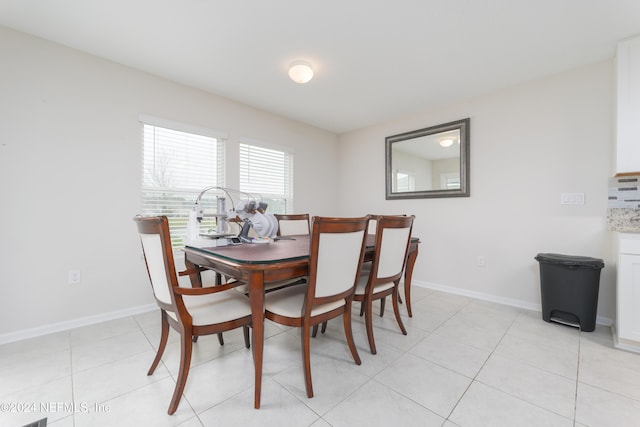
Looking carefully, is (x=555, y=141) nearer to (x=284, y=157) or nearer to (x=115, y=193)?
(x=284, y=157)

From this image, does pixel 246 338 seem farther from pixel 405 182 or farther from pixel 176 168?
pixel 405 182

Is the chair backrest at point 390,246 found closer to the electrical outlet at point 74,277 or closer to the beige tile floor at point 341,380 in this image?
the beige tile floor at point 341,380

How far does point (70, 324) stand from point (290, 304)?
214 cm

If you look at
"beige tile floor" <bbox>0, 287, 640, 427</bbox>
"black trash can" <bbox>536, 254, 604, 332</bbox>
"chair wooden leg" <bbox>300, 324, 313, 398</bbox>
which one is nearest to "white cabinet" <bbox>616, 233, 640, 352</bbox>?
"beige tile floor" <bbox>0, 287, 640, 427</bbox>

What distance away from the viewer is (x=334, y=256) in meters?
1.50

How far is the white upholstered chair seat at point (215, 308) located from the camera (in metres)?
1.43

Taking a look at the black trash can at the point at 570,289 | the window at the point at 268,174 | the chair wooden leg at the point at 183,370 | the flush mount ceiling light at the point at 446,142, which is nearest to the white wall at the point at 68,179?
the window at the point at 268,174

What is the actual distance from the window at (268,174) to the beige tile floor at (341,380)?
1.92 metres

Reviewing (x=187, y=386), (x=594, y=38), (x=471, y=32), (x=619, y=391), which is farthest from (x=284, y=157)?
(x=619, y=391)

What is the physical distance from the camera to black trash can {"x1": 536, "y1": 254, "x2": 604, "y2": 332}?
7.32 ft

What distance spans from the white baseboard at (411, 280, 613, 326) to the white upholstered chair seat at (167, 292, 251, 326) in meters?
2.74

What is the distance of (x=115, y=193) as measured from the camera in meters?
2.52

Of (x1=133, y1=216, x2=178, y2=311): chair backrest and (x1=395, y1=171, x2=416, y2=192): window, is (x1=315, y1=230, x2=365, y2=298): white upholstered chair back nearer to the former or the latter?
(x1=133, y1=216, x2=178, y2=311): chair backrest

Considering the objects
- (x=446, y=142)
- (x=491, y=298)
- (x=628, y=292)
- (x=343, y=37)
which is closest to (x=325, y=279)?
(x=343, y=37)
